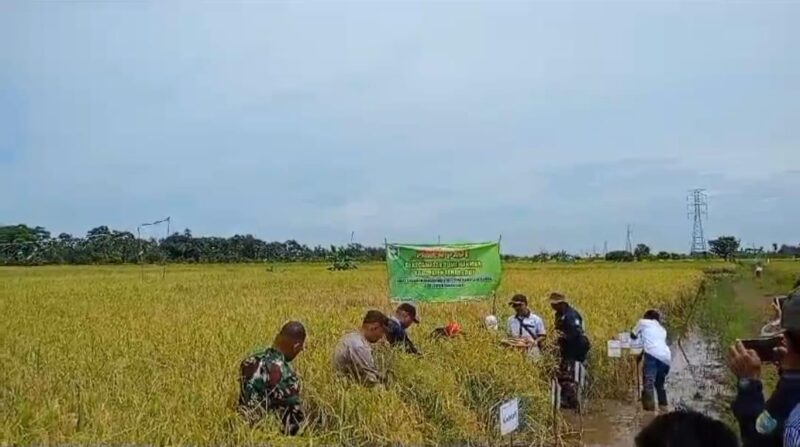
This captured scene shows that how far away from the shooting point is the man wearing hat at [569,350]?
966cm

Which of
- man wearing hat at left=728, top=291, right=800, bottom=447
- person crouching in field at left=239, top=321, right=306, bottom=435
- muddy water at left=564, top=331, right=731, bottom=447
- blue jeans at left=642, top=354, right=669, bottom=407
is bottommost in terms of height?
muddy water at left=564, top=331, right=731, bottom=447

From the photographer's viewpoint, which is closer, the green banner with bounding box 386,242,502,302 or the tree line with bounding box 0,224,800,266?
the green banner with bounding box 386,242,502,302

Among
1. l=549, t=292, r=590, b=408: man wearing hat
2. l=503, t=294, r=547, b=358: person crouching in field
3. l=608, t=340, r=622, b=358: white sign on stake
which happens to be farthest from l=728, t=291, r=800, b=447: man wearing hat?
l=608, t=340, r=622, b=358: white sign on stake

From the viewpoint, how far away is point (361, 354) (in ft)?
21.2

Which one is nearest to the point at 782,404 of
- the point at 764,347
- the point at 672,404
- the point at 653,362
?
the point at 764,347

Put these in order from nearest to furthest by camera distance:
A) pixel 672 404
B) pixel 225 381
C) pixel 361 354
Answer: pixel 361 354 < pixel 225 381 < pixel 672 404

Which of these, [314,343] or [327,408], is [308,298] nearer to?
[314,343]

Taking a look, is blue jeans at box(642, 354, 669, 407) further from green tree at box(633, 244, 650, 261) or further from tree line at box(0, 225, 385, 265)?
green tree at box(633, 244, 650, 261)

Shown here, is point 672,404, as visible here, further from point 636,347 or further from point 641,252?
point 641,252

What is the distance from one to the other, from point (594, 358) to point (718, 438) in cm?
956

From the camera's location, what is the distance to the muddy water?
8.63m

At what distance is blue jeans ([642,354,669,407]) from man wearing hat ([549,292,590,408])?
0.91m

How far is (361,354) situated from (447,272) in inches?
227

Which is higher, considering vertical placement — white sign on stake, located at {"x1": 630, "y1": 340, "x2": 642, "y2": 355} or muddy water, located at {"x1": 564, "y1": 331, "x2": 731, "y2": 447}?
white sign on stake, located at {"x1": 630, "y1": 340, "x2": 642, "y2": 355}
